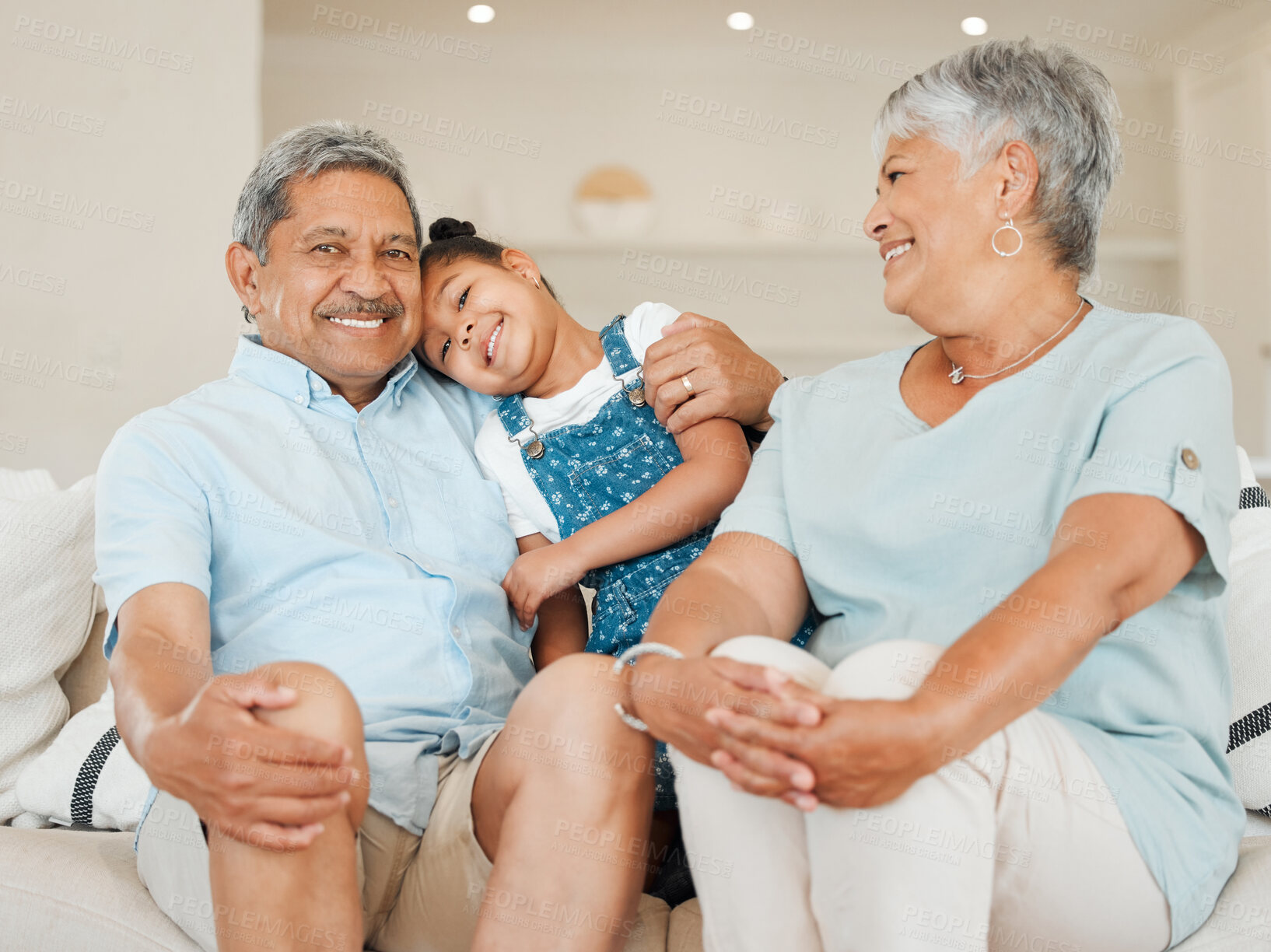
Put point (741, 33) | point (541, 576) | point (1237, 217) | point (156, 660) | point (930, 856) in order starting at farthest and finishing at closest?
point (741, 33), point (1237, 217), point (541, 576), point (156, 660), point (930, 856)

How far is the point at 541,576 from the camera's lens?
1.59 metres

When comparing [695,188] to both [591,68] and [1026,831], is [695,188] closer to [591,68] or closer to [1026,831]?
[591,68]

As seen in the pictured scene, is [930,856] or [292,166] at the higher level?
[292,166]

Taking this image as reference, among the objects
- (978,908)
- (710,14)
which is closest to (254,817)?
(978,908)

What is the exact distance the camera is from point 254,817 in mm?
1053

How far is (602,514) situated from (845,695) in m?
0.76

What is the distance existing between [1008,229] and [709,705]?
71 cm

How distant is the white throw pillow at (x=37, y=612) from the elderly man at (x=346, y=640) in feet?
1.48

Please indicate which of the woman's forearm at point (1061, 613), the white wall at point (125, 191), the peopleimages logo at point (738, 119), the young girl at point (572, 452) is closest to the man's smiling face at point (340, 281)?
the young girl at point (572, 452)

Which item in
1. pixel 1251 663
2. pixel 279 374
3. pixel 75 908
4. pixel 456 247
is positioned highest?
pixel 456 247

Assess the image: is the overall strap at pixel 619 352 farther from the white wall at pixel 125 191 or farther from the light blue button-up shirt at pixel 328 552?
the white wall at pixel 125 191

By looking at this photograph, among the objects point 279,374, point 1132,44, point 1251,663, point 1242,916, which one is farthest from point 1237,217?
point 279,374

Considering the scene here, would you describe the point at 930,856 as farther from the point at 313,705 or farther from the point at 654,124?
the point at 654,124

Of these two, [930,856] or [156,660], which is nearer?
[930,856]
